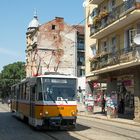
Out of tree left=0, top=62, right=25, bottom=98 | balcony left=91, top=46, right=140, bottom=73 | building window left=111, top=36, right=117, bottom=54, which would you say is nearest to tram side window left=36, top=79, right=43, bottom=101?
balcony left=91, top=46, right=140, bottom=73

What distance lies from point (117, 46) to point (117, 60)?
2926 mm

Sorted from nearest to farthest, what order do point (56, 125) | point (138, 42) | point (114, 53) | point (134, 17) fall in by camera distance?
point (56, 125)
point (138, 42)
point (134, 17)
point (114, 53)

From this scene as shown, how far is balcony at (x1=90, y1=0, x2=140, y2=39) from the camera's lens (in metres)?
29.6

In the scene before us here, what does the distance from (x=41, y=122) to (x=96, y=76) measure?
20.3 metres

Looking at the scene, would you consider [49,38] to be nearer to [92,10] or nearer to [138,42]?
[92,10]

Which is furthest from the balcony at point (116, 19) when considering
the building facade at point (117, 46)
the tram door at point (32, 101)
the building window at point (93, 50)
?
the tram door at point (32, 101)

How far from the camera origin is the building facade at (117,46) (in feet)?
99.6

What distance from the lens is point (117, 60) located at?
32.6 m

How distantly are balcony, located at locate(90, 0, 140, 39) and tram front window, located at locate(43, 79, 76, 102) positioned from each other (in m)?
9.71

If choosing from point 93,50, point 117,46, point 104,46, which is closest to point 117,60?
point 117,46

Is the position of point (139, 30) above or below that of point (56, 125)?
above

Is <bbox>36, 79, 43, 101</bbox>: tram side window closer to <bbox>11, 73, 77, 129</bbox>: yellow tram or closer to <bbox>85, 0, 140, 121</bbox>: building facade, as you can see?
<bbox>11, 73, 77, 129</bbox>: yellow tram

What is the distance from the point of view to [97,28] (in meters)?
38.3

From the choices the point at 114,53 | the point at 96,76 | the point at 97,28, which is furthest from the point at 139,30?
the point at 96,76
